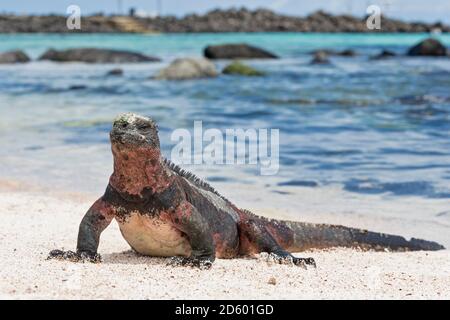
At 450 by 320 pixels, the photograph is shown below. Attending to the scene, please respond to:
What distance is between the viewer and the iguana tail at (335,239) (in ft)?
20.1

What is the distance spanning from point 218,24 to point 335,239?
342 ft

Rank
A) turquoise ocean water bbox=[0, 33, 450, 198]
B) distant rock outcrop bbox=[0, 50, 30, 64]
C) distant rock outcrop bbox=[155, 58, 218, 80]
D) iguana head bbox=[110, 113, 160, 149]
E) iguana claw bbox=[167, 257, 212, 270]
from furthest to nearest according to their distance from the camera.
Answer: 1. distant rock outcrop bbox=[0, 50, 30, 64]
2. distant rock outcrop bbox=[155, 58, 218, 80]
3. turquoise ocean water bbox=[0, 33, 450, 198]
4. iguana claw bbox=[167, 257, 212, 270]
5. iguana head bbox=[110, 113, 160, 149]

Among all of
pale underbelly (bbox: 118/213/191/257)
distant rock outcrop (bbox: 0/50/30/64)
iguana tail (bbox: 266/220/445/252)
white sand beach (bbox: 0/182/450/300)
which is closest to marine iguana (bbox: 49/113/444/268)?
pale underbelly (bbox: 118/213/191/257)

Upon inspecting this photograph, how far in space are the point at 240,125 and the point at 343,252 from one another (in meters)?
9.21

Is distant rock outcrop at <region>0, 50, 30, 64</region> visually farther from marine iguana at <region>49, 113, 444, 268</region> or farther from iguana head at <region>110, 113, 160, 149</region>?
iguana head at <region>110, 113, 160, 149</region>

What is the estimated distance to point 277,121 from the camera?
52.1ft

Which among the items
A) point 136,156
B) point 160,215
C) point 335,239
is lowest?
point 335,239

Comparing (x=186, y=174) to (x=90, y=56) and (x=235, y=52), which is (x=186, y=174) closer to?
(x=90, y=56)

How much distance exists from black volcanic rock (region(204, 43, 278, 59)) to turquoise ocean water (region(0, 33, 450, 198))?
12205mm

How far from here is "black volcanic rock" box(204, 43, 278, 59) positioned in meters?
43.0

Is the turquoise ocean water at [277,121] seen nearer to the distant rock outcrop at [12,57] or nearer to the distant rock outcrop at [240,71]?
the distant rock outcrop at [240,71]

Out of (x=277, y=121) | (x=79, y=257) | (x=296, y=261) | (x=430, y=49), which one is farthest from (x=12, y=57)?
(x=296, y=261)

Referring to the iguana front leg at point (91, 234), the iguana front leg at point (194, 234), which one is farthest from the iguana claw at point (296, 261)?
the iguana front leg at point (91, 234)
